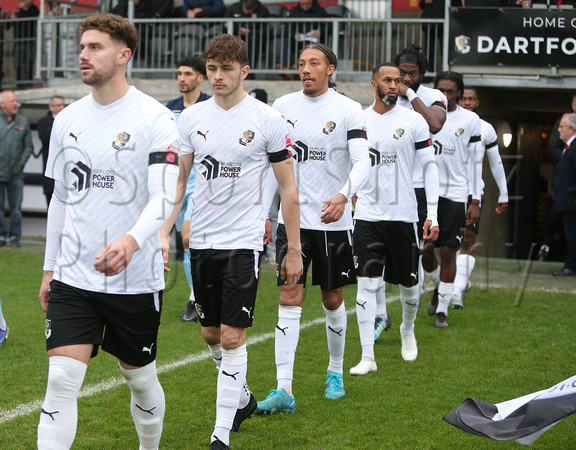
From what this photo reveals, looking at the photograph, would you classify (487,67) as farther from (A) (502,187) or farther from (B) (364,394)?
(B) (364,394)

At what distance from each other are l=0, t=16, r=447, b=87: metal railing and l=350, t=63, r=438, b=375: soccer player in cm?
758

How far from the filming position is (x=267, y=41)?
15.0m

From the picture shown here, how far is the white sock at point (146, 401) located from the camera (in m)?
3.86

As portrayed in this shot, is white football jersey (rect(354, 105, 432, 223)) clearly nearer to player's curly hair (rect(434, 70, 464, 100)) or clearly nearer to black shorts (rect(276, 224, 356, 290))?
black shorts (rect(276, 224, 356, 290))

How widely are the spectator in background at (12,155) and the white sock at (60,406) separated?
10900mm

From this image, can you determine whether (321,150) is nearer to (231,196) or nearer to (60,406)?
(231,196)

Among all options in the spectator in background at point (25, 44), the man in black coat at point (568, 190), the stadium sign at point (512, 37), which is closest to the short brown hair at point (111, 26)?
the man in black coat at point (568, 190)

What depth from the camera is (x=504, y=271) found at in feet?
41.9

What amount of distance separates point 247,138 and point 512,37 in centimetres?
1014

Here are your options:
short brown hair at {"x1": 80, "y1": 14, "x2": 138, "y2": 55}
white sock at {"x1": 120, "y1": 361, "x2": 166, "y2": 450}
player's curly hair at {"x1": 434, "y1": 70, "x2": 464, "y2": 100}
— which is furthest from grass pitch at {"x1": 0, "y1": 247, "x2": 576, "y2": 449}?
player's curly hair at {"x1": 434, "y1": 70, "x2": 464, "y2": 100}

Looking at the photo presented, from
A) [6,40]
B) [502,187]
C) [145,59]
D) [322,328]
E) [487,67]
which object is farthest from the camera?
[6,40]

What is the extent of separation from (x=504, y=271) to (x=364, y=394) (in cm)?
763

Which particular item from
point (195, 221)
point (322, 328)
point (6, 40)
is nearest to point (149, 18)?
point (6, 40)

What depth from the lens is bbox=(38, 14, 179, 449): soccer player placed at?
369 centimetres
